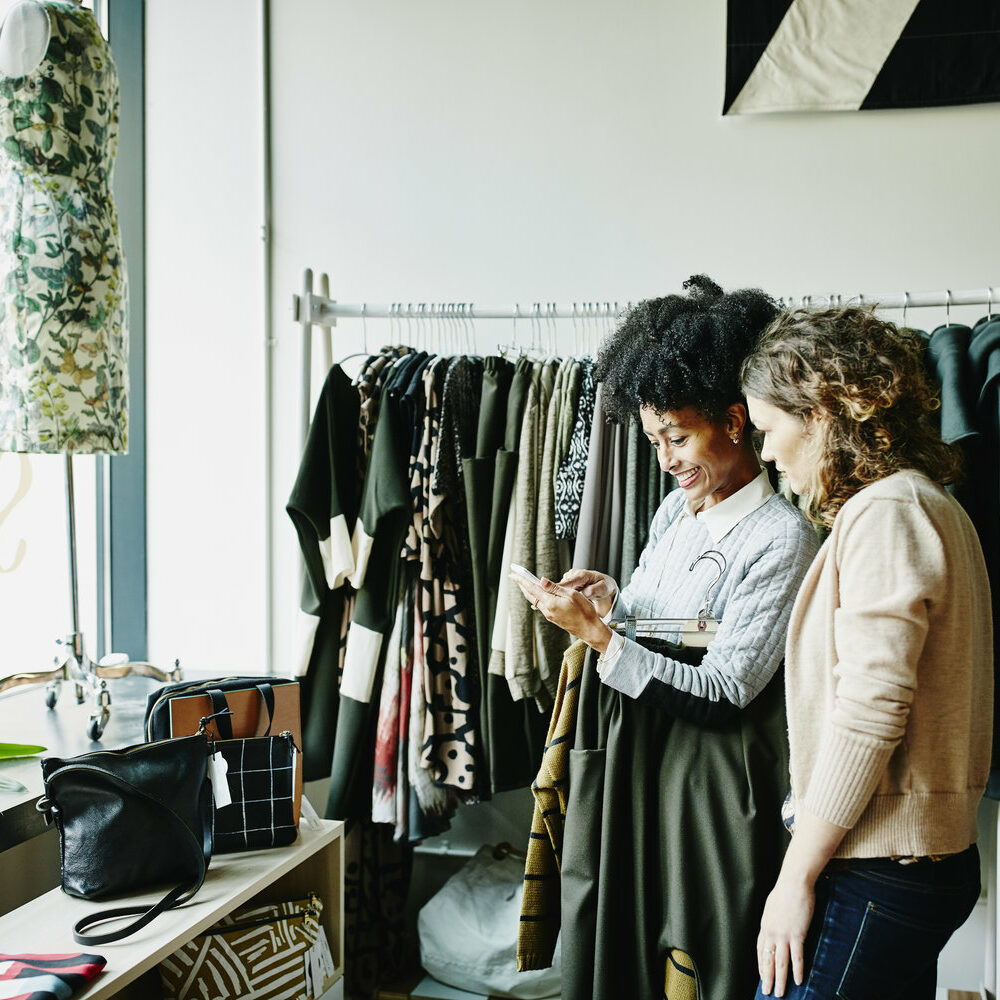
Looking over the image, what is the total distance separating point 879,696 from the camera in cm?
112

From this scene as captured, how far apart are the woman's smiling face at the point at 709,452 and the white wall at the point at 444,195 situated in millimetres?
1019

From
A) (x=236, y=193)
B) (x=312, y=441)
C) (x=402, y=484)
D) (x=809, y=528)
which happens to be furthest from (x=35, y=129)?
(x=809, y=528)

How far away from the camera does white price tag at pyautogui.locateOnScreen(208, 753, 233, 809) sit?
5.08 ft

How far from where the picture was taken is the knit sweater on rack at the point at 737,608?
1499 mm

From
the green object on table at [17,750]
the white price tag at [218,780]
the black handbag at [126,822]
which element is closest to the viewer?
the black handbag at [126,822]

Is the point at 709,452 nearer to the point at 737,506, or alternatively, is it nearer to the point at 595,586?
the point at 737,506

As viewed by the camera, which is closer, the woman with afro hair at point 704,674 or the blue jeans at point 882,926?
the blue jeans at point 882,926

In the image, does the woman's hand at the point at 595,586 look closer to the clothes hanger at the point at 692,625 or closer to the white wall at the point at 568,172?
the clothes hanger at the point at 692,625

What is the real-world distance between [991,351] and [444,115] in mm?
1669

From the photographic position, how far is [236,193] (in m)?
2.84

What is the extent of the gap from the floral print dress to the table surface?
0.55 m

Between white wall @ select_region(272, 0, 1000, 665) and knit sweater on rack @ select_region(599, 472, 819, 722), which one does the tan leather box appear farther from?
white wall @ select_region(272, 0, 1000, 665)

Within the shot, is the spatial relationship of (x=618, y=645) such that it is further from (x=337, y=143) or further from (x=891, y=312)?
→ (x=337, y=143)

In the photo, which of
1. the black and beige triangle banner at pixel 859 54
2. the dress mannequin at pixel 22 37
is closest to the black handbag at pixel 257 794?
the dress mannequin at pixel 22 37
